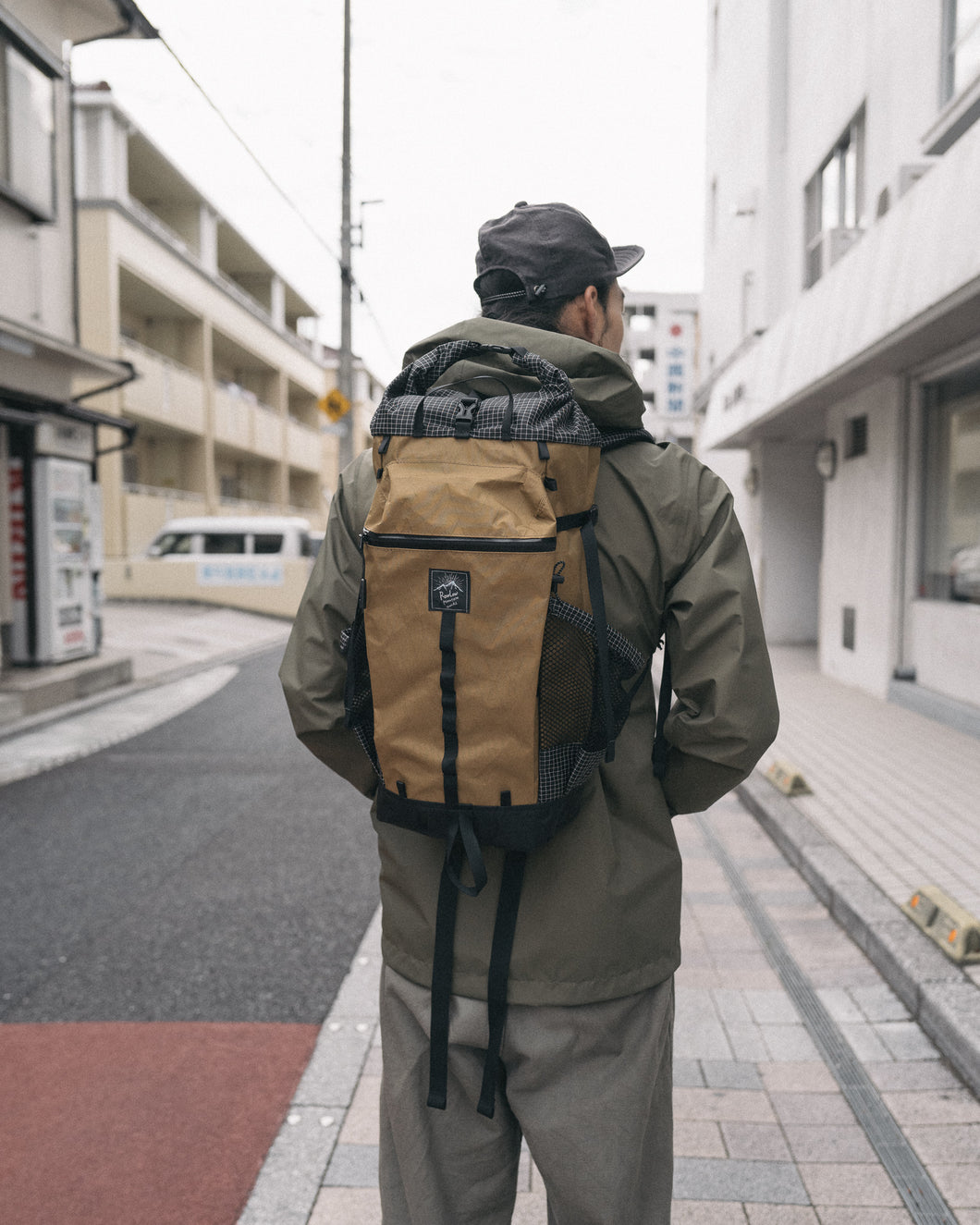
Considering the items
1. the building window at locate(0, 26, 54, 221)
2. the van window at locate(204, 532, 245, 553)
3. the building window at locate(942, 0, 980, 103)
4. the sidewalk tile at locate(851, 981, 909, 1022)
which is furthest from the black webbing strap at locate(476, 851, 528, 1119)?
the van window at locate(204, 532, 245, 553)

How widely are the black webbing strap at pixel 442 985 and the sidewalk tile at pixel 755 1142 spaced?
1450mm

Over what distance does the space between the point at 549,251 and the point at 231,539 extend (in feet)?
63.5

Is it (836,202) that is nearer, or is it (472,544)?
(472,544)

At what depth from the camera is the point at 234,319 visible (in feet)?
90.1

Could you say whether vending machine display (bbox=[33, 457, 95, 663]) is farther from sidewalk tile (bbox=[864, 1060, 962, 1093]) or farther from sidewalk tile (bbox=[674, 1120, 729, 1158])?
sidewalk tile (bbox=[864, 1060, 962, 1093])

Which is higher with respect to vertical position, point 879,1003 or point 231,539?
point 231,539

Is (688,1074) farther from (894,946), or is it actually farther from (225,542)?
(225,542)

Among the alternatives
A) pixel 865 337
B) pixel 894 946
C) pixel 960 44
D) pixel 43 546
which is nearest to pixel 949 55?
pixel 960 44

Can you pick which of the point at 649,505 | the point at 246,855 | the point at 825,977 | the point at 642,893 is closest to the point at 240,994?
the point at 246,855

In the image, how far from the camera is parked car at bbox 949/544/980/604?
300 inches

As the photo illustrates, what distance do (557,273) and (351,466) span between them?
1.49 feet

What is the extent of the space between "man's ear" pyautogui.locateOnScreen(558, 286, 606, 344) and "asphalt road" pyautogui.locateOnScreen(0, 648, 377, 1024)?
102 inches

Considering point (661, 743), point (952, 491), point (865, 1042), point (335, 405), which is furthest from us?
point (335, 405)

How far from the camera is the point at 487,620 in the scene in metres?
1.22
